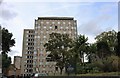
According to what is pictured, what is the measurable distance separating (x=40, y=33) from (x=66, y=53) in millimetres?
58060

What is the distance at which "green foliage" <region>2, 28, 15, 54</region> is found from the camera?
40.6 meters

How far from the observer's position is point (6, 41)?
41594 millimetres

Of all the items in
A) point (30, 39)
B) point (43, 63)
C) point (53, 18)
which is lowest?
point (43, 63)

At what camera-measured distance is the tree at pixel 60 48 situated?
66.3 meters

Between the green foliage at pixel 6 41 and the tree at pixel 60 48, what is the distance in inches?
956

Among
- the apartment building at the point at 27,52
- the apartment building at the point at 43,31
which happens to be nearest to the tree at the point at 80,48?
the apartment building at the point at 43,31

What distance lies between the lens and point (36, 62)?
119 meters

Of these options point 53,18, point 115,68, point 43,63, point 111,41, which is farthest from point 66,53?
point 53,18

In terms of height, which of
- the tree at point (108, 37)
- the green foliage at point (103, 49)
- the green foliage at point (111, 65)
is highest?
the tree at point (108, 37)

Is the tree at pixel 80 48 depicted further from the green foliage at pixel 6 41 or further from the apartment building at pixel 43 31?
the apartment building at pixel 43 31

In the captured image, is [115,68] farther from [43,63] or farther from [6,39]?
[43,63]

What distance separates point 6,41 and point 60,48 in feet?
89.7

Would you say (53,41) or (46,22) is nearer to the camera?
(53,41)

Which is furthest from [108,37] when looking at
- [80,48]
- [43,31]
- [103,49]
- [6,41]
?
[43,31]
